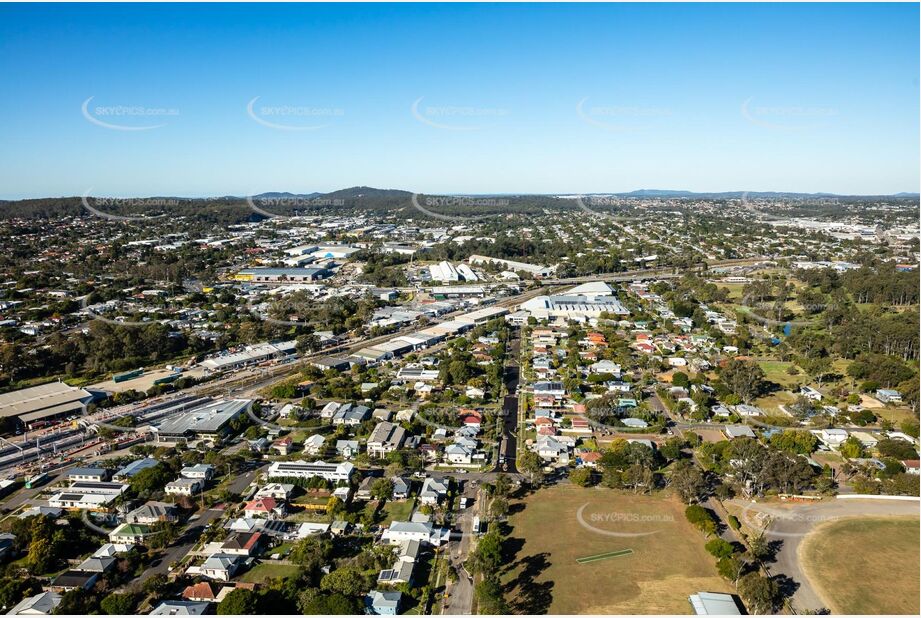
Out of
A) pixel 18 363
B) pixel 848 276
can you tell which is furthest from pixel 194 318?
pixel 848 276

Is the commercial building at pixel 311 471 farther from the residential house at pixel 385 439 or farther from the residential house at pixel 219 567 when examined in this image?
the residential house at pixel 219 567

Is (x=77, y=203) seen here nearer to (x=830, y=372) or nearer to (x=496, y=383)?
(x=496, y=383)

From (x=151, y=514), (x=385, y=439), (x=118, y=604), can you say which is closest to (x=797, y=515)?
(x=385, y=439)

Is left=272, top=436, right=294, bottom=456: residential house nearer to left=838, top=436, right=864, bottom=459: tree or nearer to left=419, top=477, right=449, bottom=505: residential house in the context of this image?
left=419, top=477, right=449, bottom=505: residential house

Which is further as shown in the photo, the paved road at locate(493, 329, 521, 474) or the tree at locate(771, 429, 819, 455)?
the tree at locate(771, 429, 819, 455)

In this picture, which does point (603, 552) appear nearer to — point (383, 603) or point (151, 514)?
point (383, 603)

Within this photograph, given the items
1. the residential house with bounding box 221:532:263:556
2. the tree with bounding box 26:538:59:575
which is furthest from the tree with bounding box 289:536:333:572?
the tree with bounding box 26:538:59:575
